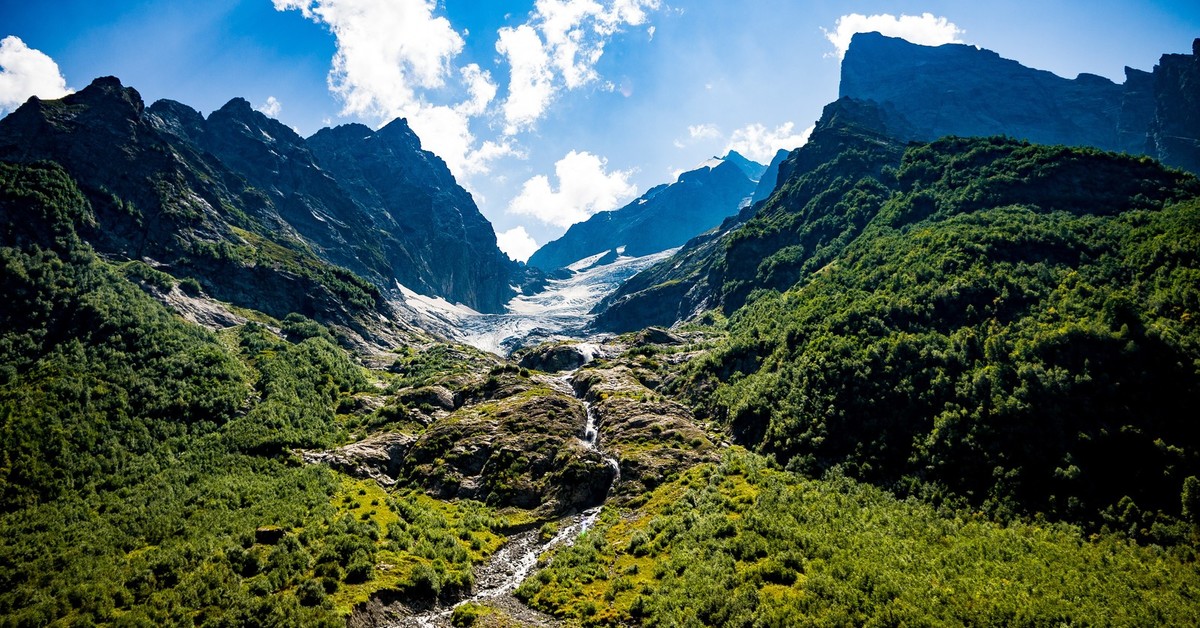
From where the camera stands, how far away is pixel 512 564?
59531mm

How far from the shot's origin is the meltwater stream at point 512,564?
46.8 metres

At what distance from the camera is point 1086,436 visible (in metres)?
57.2

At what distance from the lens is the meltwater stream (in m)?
46.8

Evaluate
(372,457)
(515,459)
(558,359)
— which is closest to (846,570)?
(515,459)

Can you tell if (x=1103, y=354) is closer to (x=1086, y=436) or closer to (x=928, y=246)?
(x=1086, y=436)

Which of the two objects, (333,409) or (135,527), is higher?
(333,409)

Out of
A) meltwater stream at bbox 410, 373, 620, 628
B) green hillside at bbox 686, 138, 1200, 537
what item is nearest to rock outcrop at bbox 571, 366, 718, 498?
meltwater stream at bbox 410, 373, 620, 628

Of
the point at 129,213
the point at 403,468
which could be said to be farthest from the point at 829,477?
the point at 129,213

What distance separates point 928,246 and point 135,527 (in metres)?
135

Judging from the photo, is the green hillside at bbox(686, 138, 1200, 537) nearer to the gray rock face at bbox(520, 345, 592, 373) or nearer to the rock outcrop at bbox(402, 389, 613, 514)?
the rock outcrop at bbox(402, 389, 613, 514)

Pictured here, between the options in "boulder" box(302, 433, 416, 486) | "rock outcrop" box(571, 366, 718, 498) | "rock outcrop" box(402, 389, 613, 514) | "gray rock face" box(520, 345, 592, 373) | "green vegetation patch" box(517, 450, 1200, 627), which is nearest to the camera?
"green vegetation patch" box(517, 450, 1200, 627)

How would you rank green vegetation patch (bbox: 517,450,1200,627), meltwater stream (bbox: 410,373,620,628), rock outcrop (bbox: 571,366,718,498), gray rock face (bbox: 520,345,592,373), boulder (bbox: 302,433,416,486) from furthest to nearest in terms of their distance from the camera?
gray rock face (bbox: 520,345,592,373)
boulder (bbox: 302,433,416,486)
rock outcrop (bbox: 571,366,718,498)
meltwater stream (bbox: 410,373,620,628)
green vegetation patch (bbox: 517,450,1200,627)

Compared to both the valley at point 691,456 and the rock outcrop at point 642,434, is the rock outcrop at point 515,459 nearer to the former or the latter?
the valley at point 691,456

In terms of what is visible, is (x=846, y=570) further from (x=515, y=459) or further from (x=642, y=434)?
(x=515, y=459)
